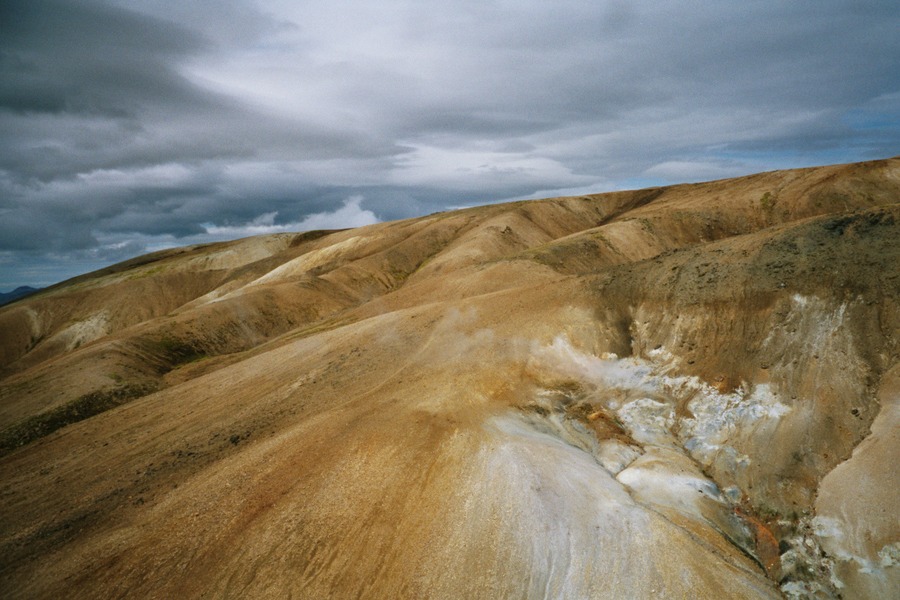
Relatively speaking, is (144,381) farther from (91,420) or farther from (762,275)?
(762,275)

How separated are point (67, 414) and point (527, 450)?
34.0 metres

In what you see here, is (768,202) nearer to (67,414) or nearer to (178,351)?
(178,351)

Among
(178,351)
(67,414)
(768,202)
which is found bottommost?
(67,414)

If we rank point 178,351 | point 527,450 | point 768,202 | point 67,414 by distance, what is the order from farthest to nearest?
1. point 768,202
2. point 178,351
3. point 67,414
4. point 527,450

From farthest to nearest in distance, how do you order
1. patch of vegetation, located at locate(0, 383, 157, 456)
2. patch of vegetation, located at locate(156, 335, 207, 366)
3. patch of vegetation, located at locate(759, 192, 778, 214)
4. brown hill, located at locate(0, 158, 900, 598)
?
patch of vegetation, located at locate(759, 192, 778, 214) < patch of vegetation, located at locate(156, 335, 207, 366) < patch of vegetation, located at locate(0, 383, 157, 456) < brown hill, located at locate(0, 158, 900, 598)

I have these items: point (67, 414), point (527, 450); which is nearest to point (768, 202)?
point (527, 450)

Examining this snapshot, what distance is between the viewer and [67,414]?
34719 millimetres

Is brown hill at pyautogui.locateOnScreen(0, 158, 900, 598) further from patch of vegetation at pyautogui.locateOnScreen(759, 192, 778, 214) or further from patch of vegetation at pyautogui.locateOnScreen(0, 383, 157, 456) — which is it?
patch of vegetation at pyautogui.locateOnScreen(759, 192, 778, 214)

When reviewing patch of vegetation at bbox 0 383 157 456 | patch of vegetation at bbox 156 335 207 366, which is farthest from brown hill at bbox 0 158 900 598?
patch of vegetation at bbox 156 335 207 366

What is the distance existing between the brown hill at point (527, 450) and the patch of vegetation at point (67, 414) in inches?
5.9

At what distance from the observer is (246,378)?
1282 inches

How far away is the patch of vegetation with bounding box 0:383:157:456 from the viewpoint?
31.1m

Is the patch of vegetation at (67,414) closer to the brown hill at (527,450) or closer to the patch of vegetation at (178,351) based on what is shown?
the brown hill at (527,450)

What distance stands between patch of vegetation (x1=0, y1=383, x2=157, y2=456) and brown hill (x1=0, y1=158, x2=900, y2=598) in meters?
0.15
